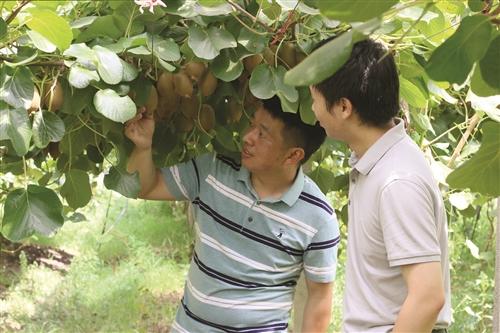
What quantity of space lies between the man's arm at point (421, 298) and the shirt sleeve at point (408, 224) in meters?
0.02

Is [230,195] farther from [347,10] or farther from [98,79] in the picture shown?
[347,10]

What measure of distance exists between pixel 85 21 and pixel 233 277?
66cm

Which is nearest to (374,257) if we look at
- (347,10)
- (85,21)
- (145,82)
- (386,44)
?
(386,44)

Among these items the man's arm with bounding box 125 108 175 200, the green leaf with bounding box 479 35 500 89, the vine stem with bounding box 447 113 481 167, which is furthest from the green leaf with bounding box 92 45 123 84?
the vine stem with bounding box 447 113 481 167

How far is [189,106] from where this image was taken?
1.49 m

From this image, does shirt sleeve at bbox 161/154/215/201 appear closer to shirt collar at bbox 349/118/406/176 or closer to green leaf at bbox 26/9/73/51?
shirt collar at bbox 349/118/406/176

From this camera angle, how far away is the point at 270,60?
53.7 inches

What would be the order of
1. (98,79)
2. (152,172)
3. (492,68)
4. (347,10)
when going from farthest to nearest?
(152,172)
(98,79)
(492,68)
(347,10)

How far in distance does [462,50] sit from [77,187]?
1.03m

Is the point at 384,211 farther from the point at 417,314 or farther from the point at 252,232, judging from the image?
the point at 252,232

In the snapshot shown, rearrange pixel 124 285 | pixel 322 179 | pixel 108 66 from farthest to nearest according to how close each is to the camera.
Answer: pixel 124 285
pixel 322 179
pixel 108 66

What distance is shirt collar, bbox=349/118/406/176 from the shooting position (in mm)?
1304

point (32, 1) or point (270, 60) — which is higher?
point (32, 1)

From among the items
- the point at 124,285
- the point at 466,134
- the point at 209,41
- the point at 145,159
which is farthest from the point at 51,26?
the point at 124,285
